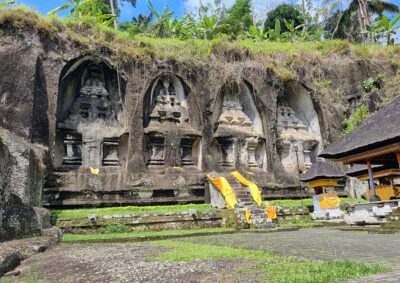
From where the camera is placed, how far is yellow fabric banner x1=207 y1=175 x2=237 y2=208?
1415 cm

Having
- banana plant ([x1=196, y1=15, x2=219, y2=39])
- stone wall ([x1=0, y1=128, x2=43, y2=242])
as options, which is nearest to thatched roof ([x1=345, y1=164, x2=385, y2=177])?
banana plant ([x1=196, y1=15, x2=219, y2=39])

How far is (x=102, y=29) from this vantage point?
1819 centimetres

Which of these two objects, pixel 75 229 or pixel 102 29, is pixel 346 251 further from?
pixel 102 29

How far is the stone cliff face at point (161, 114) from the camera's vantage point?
49.4ft

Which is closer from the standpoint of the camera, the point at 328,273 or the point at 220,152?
the point at 328,273

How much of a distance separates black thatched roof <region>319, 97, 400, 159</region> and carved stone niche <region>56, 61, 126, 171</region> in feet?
30.7

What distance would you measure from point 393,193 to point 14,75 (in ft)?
56.7

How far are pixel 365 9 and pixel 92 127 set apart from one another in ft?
70.8

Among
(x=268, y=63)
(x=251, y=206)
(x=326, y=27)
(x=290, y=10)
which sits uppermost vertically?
(x=290, y=10)

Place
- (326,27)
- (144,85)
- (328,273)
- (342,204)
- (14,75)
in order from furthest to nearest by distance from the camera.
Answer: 1. (326,27)
2. (144,85)
3. (342,204)
4. (14,75)
5. (328,273)

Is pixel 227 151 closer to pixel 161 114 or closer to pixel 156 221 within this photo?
pixel 161 114

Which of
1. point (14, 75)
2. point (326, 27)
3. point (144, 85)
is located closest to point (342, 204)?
point (144, 85)

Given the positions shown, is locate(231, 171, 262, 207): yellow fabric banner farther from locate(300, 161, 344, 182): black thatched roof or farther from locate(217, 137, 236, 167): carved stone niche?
locate(300, 161, 344, 182): black thatched roof

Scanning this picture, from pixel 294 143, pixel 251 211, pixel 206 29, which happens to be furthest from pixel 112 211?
pixel 206 29
